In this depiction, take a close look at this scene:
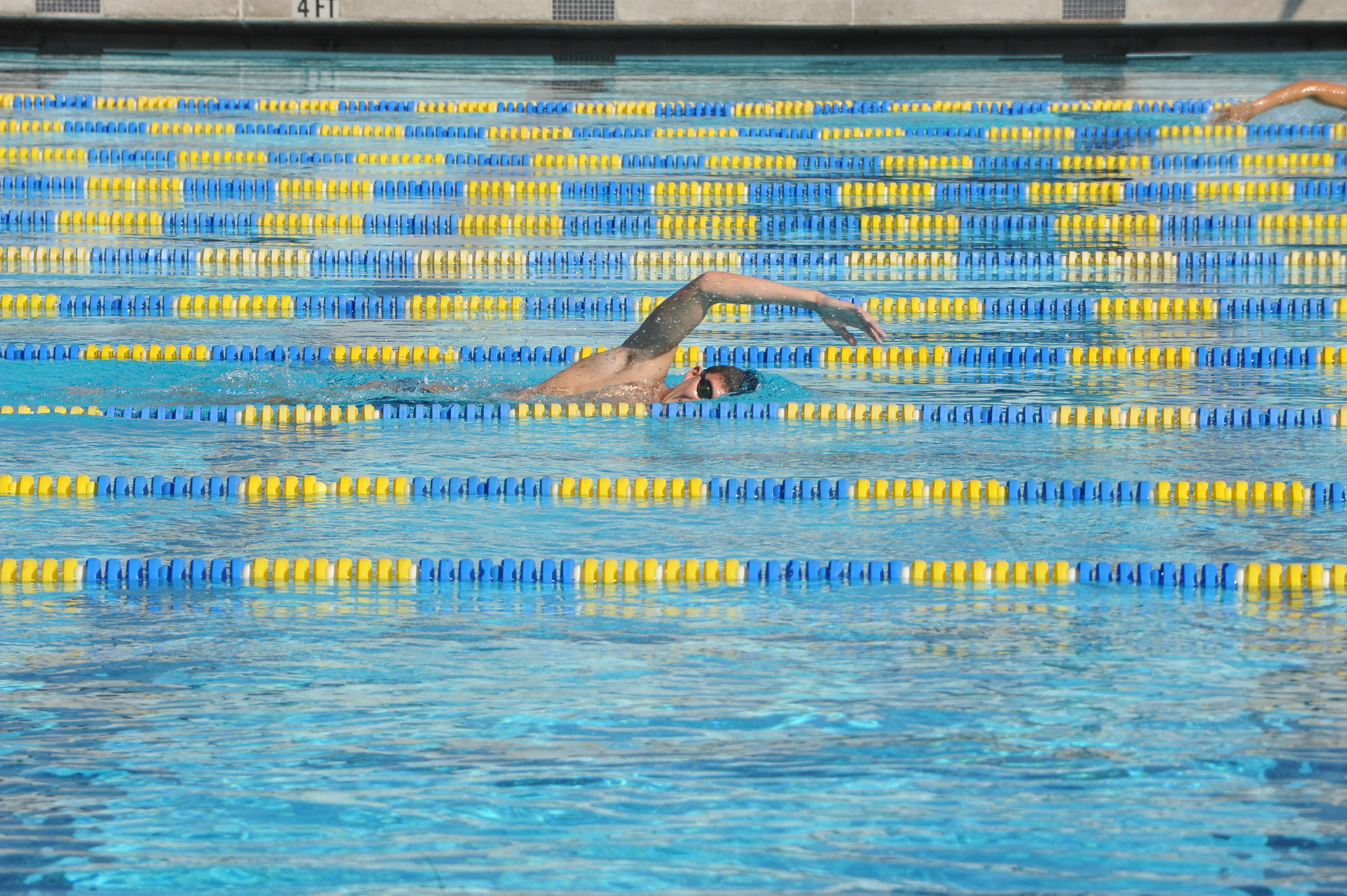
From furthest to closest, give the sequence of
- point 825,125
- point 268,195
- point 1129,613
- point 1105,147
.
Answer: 1. point 825,125
2. point 1105,147
3. point 268,195
4. point 1129,613

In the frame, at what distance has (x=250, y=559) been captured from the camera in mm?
4727

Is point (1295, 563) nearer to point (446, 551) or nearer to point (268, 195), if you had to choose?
point (446, 551)

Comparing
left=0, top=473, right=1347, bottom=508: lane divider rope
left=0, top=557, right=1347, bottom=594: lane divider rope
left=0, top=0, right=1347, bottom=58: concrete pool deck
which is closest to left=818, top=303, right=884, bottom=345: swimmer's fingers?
left=0, top=473, right=1347, bottom=508: lane divider rope

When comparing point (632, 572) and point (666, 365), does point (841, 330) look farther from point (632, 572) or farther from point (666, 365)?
point (632, 572)

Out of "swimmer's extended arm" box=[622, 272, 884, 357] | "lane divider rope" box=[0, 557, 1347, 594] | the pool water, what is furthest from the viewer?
"swimmer's extended arm" box=[622, 272, 884, 357]

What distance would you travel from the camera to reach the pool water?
3.12 meters

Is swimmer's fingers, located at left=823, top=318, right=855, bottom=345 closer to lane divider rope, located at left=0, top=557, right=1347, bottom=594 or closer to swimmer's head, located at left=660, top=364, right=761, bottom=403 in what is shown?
swimmer's head, located at left=660, top=364, right=761, bottom=403

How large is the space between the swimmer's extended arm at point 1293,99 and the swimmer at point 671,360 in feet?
11.4

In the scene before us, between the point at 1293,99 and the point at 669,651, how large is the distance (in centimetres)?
660

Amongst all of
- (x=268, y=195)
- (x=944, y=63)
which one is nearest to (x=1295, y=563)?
(x=268, y=195)

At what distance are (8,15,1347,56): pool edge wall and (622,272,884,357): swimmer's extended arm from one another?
35.9 ft

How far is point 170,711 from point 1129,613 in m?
2.29

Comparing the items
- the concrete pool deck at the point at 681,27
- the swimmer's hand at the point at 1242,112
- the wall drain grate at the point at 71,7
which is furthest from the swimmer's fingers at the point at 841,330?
the wall drain grate at the point at 71,7

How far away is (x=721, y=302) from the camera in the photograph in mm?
6402
